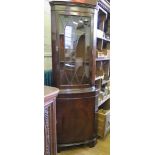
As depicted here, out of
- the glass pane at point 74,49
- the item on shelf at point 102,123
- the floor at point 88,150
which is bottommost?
the floor at point 88,150

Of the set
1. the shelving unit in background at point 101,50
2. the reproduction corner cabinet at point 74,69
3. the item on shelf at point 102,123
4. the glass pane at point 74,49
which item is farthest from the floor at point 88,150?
the glass pane at point 74,49

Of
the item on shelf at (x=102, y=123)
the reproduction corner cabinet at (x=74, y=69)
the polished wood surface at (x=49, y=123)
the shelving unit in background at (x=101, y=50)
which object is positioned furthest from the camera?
the shelving unit in background at (x=101, y=50)

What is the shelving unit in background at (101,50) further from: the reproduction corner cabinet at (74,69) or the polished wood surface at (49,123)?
the polished wood surface at (49,123)

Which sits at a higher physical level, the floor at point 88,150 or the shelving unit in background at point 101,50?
the shelving unit in background at point 101,50

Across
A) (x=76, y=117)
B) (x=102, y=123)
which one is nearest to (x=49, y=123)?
(x=76, y=117)

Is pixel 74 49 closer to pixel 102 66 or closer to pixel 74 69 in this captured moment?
pixel 74 69

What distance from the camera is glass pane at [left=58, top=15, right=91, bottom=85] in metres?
2.58

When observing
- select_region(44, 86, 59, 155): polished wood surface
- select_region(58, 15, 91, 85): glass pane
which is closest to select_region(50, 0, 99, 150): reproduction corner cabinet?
select_region(58, 15, 91, 85): glass pane

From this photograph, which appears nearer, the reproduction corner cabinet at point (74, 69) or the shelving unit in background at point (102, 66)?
the reproduction corner cabinet at point (74, 69)

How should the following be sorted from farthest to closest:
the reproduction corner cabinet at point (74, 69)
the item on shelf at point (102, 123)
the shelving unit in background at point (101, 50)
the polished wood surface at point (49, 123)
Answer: the shelving unit in background at point (101, 50)
the item on shelf at point (102, 123)
the reproduction corner cabinet at point (74, 69)
the polished wood surface at point (49, 123)

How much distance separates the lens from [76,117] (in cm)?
266

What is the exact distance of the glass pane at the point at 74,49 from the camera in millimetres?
2580

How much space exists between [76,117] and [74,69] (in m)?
0.61
